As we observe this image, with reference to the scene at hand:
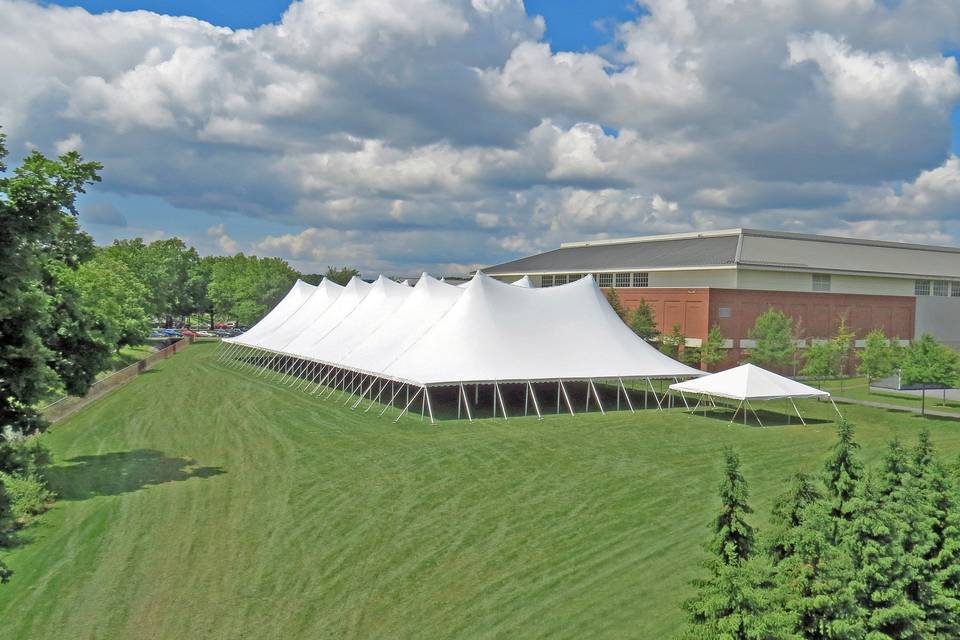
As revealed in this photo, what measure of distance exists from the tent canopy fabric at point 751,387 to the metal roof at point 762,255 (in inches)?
696

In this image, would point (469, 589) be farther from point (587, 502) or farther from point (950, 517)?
point (950, 517)

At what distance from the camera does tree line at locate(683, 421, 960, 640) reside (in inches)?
265

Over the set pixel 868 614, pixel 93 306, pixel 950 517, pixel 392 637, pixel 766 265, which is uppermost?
pixel 766 265

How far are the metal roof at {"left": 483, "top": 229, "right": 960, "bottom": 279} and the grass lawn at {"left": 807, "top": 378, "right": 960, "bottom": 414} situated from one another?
7.93 metres

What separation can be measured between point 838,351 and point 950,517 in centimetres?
3104

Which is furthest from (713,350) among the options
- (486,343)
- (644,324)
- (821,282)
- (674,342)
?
(486,343)

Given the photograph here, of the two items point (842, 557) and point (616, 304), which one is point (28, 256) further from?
point (616, 304)

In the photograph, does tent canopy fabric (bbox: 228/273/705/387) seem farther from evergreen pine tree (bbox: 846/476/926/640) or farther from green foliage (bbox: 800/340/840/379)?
evergreen pine tree (bbox: 846/476/926/640)

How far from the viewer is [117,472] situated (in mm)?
16609

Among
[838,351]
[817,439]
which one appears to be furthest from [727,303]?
[817,439]

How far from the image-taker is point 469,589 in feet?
33.8

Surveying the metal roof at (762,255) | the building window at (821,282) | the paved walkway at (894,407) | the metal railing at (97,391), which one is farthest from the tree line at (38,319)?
the building window at (821,282)

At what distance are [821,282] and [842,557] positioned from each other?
42.4 m

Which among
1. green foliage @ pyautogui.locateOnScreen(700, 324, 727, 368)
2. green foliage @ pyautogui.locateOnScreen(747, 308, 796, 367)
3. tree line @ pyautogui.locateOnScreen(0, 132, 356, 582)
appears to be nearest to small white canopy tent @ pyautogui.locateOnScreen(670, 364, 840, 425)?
green foliage @ pyautogui.locateOnScreen(747, 308, 796, 367)
